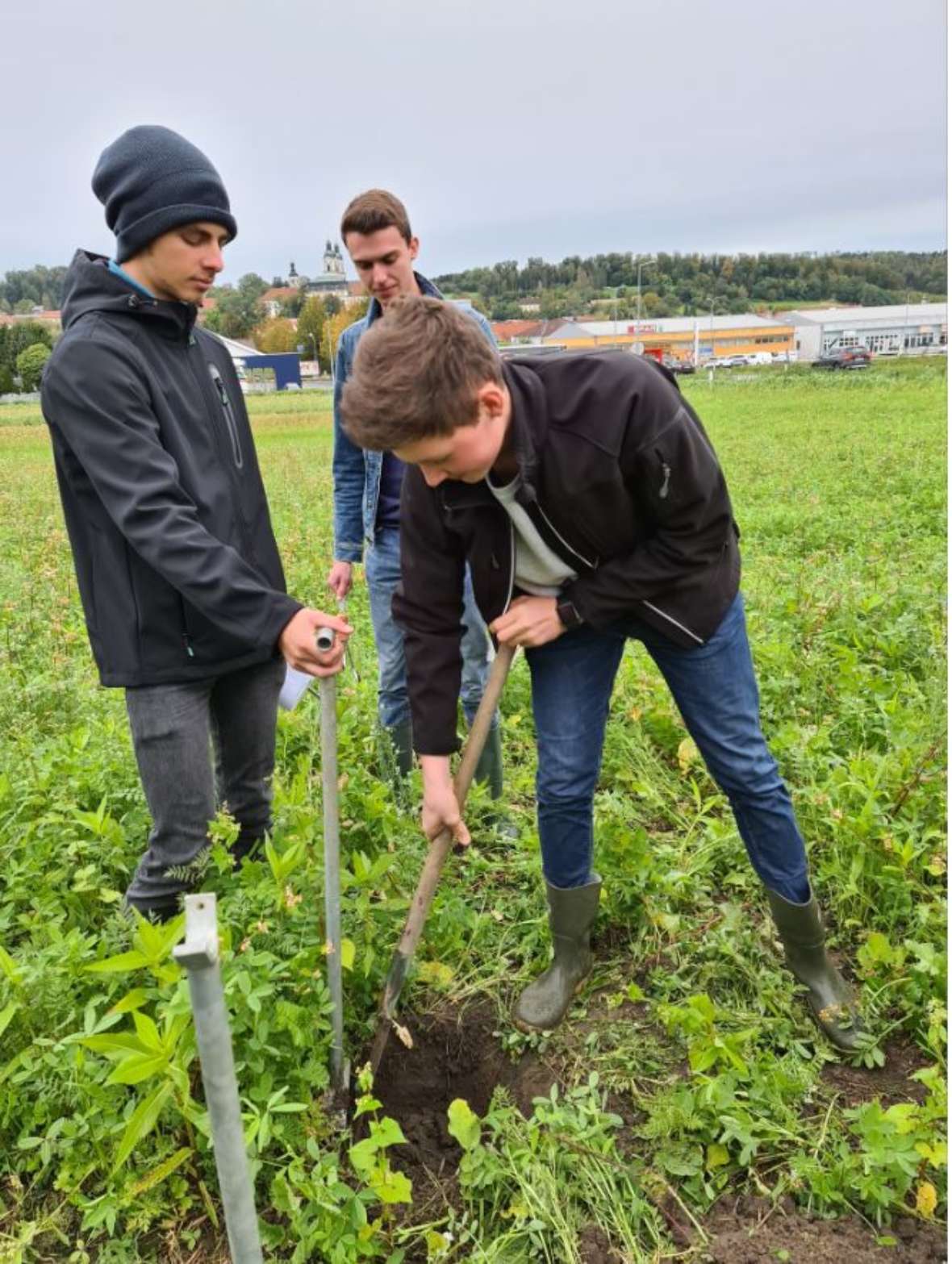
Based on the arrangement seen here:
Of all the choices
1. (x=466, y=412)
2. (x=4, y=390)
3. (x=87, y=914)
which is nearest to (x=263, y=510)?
(x=466, y=412)

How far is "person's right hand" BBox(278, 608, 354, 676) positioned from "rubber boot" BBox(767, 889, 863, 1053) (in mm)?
1277

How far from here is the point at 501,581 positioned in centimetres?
203

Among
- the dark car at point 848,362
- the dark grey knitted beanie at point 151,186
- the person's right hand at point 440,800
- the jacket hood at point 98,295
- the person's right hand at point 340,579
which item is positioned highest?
the dark car at point 848,362

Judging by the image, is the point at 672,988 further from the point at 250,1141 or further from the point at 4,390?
the point at 4,390

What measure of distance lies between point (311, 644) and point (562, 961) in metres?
1.22

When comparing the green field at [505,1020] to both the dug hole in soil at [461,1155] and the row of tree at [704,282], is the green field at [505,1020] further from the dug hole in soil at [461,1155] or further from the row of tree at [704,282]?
the row of tree at [704,282]

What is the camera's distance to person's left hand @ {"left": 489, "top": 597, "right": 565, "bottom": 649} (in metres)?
1.97

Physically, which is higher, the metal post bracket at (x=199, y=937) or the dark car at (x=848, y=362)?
the dark car at (x=848, y=362)

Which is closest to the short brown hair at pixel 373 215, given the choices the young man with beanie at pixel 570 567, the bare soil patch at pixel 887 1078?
the young man with beanie at pixel 570 567

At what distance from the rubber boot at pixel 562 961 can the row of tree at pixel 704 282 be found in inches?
4225

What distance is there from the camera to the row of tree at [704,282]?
108 m

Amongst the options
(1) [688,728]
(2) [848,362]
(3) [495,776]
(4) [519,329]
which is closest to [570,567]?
(1) [688,728]

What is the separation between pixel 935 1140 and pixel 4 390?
63.0m

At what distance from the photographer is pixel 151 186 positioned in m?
1.86
